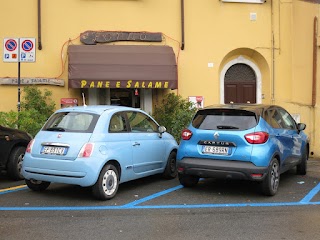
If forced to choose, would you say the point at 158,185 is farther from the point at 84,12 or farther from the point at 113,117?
the point at 84,12

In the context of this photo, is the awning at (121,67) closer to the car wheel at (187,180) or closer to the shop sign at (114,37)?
the shop sign at (114,37)

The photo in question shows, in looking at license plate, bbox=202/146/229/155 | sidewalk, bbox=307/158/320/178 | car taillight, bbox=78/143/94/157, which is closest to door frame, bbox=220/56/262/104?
sidewalk, bbox=307/158/320/178

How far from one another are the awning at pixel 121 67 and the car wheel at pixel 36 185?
4.95 m

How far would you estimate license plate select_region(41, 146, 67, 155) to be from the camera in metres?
6.42

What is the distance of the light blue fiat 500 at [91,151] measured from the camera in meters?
6.32

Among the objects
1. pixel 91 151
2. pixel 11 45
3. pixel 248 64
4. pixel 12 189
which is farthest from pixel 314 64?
pixel 12 189

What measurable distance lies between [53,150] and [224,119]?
9.51 ft

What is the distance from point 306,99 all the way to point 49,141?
9880 mm

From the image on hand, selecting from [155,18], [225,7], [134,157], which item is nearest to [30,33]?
[155,18]

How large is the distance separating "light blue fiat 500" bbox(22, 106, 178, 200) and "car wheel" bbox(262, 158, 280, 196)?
2.16 metres

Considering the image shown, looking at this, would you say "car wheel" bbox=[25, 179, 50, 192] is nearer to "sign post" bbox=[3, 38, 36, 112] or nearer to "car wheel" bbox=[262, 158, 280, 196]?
"car wheel" bbox=[262, 158, 280, 196]

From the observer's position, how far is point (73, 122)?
6.80m

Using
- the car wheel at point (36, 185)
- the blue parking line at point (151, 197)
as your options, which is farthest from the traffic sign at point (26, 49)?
the blue parking line at point (151, 197)

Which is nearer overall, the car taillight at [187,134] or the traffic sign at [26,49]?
the car taillight at [187,134]
